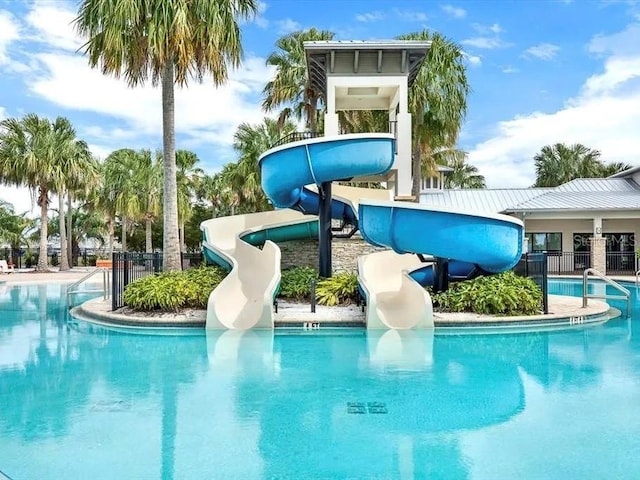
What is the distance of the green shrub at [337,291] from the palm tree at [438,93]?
9484 millimetres

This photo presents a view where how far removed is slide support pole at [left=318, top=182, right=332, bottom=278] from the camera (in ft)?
50.0

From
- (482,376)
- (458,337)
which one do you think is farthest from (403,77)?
(482,376)

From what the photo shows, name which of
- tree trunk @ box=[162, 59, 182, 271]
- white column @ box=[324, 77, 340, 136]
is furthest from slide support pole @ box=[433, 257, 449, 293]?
white column @ box=[324, 77, 340, 136]

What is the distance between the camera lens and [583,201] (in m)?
30.8

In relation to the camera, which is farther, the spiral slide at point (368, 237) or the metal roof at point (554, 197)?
the metal roof at point (554, 197)

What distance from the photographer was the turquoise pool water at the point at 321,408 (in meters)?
4.68

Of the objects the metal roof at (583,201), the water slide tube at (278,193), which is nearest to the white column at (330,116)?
the water slide tube at (278,193)

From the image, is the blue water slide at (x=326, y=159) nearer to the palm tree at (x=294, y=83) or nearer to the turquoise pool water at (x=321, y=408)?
the turquoise pool water at (x=321, y=408)

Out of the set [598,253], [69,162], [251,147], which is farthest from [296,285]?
[69,162]

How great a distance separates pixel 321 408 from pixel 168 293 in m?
8.05

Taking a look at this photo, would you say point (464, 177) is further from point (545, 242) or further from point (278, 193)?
point (278, 193)

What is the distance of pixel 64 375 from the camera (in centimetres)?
817

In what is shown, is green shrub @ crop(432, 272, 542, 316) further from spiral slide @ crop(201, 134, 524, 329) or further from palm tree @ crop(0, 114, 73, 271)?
palm tree @ crop(0, 114, 73, 271)

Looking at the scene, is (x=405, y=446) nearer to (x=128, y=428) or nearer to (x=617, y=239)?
(x=128, y=428)
